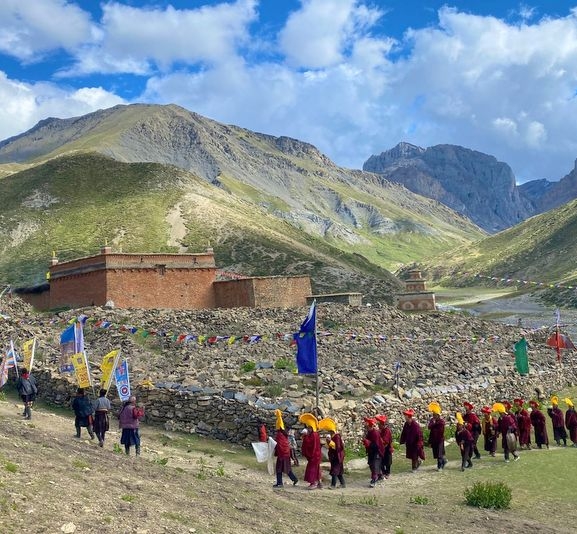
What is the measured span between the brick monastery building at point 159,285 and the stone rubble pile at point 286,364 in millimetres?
4549

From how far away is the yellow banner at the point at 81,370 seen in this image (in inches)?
699

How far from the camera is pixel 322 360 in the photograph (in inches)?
960

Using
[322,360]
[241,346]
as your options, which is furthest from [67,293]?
[322,360]

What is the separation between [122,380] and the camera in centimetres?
1759

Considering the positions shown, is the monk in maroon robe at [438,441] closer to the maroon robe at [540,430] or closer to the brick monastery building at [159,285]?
the maroon robe at [540,430]

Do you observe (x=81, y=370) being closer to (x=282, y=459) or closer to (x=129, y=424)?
(x=129, y=424)

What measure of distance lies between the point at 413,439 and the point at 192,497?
21.6 ft

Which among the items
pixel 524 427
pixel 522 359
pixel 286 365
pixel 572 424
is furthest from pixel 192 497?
pixel 522 359

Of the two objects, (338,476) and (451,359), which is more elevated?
(451,359)

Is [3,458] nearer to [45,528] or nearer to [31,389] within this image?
[45,528]

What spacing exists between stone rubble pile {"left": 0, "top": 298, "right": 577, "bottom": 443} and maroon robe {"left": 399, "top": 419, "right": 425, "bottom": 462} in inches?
71.7

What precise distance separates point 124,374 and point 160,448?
2404mm

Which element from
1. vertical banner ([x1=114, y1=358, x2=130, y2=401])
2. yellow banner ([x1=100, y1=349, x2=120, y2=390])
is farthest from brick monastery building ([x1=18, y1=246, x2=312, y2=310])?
vertical banner ([x1=114, y1=358, x2=130, y2=401])

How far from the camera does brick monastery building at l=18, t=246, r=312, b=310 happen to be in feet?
129
